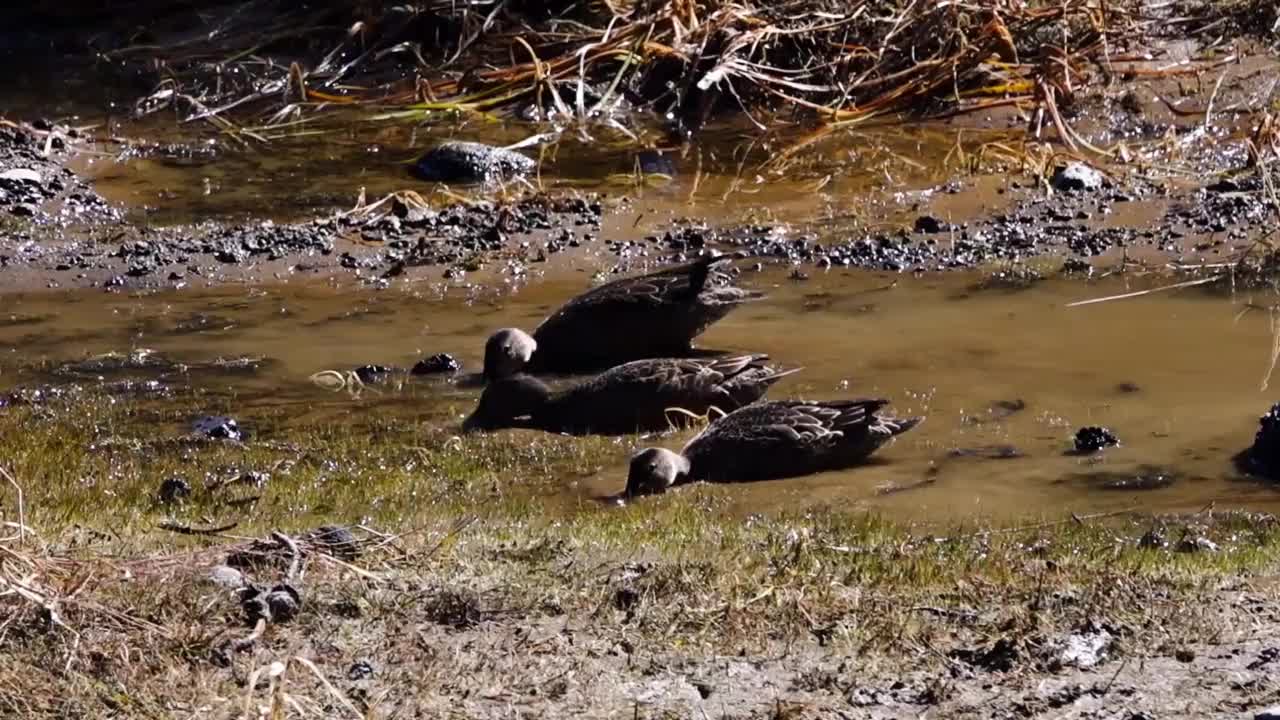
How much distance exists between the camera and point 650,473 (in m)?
7.80

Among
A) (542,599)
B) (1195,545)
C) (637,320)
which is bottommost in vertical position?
(637,320)

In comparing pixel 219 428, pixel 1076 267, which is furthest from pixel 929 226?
pixel 219 428

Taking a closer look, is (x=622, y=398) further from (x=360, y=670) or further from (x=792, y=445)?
(x=360, y=670)

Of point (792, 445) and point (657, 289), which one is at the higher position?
point (657, 289)

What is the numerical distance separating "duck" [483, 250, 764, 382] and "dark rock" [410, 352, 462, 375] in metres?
0.17

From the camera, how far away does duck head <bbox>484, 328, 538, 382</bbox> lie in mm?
9375

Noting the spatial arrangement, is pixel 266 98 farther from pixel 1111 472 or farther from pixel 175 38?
pixel 1111 472

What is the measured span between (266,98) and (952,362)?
7.26m

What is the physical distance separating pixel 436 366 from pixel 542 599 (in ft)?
12.3

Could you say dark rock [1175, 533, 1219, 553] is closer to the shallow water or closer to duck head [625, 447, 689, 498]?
duck head [625, 447, 689, 498]

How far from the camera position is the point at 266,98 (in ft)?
49.4

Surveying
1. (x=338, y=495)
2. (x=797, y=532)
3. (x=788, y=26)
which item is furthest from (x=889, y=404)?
(x=788, y=26)

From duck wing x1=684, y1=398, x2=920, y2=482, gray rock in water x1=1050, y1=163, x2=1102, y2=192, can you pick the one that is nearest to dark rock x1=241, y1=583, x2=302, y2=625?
duck wing x1=684, y1=398, x2=920, y2=482

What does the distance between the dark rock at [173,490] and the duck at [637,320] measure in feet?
7.34
